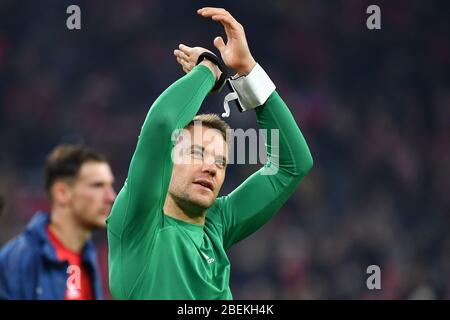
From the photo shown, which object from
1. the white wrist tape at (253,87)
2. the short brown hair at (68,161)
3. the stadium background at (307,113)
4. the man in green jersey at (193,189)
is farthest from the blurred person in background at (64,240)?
the stadium background at (307,113)

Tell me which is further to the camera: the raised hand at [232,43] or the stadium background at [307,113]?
the stadium background at [307,113]

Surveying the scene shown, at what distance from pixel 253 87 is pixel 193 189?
0.37m

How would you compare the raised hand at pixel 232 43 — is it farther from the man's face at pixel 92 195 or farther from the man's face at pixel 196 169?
the man's face at pixel 92 195

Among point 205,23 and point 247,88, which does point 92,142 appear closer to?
point 205,23

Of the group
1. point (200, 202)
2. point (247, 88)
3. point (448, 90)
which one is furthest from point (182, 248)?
point (448, 90)

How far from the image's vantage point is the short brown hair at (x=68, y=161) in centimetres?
530

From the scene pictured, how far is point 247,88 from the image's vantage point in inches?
114

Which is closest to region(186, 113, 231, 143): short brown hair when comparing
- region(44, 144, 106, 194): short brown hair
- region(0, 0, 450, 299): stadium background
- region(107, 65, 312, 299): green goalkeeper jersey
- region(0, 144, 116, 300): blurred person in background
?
region(107, 65, 312, 299): green goalkeeper jersey

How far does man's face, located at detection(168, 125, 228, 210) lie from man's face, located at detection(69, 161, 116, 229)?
2.32m

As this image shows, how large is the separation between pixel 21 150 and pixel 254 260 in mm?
2448

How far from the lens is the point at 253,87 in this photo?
290cm

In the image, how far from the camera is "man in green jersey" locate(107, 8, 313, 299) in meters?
2.60

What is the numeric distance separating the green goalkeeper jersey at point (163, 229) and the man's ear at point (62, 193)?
234 cm

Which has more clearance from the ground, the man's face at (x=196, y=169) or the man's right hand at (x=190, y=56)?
the man's right hand at (x=190, y=56)
